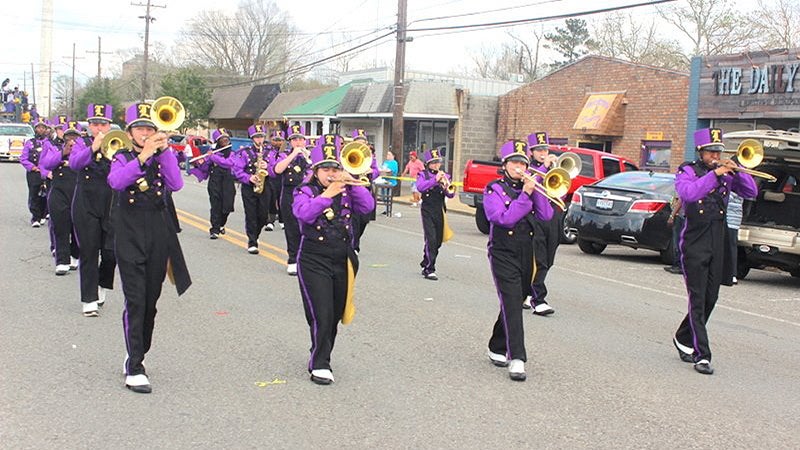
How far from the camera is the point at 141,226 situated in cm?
588

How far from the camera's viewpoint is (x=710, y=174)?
7.00 meters

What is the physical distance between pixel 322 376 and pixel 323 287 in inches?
25.4

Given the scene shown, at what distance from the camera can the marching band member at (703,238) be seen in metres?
6.98

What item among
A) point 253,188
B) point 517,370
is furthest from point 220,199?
point 517,370

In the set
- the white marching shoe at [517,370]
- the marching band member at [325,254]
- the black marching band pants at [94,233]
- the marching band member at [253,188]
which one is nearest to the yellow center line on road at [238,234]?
the marching band member at [253,188]

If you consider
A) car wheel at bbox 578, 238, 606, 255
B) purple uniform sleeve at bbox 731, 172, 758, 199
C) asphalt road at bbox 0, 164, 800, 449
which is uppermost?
purple uniform sleeve at bbox 731, 172, 758, 199

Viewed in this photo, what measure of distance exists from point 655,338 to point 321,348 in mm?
3662

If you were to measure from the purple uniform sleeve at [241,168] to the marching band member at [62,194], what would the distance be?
345 centimetres

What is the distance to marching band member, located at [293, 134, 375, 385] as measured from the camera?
6.03 m

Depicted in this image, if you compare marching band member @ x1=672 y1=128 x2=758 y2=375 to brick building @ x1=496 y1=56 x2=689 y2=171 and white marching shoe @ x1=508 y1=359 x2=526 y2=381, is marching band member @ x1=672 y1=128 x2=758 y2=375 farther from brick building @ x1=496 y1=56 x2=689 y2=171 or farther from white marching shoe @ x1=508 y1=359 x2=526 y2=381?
brick building @ x1=496 y1=56 x2=689 y2=171

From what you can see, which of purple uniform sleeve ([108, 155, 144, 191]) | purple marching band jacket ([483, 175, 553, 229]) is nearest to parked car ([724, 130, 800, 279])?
purple marching band jacket ([483, 175, 553, 229])

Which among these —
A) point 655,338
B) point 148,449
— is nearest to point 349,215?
point 148,449

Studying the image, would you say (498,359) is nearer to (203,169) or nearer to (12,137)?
(203,169)

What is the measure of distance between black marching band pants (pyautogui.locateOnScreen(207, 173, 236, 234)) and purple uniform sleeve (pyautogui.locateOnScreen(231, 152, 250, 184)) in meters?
0.91
